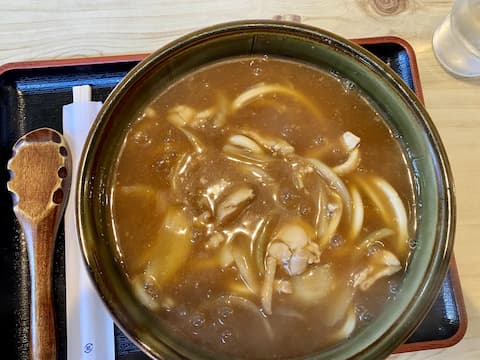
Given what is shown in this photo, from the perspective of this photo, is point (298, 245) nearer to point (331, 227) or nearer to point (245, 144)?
point (331, 227)

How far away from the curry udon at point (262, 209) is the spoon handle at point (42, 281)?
0.89ft

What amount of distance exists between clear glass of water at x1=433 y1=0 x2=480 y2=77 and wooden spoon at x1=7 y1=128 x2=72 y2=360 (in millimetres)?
1365

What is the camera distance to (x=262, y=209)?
1.41 metres

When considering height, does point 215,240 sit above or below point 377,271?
above

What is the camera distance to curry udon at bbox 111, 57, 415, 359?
1.35 meters

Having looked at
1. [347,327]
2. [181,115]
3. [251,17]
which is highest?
[251,17]

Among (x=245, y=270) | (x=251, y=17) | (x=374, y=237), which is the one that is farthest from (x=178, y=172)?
(x=251, y=17)

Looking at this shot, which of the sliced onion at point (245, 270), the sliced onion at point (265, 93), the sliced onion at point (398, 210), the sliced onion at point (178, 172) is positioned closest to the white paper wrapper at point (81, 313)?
the sliced onion at point (178, 172)

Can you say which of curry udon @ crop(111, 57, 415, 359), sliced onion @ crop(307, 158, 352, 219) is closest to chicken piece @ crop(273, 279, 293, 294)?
curry udon @ crop(111, 57, 415, 359)

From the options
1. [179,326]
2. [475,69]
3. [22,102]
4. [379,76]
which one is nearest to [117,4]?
[22,102]

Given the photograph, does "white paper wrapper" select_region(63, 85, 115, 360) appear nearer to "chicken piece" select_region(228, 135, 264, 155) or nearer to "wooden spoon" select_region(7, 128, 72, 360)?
"wooden spoon" select_region(7, 128, 72, 360)

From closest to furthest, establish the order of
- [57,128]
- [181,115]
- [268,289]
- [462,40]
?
[268,289] < [181,115] < [57,128] < [462,40]

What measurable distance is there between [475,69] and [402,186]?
2.13ft

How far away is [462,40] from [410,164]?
0.62 meters
